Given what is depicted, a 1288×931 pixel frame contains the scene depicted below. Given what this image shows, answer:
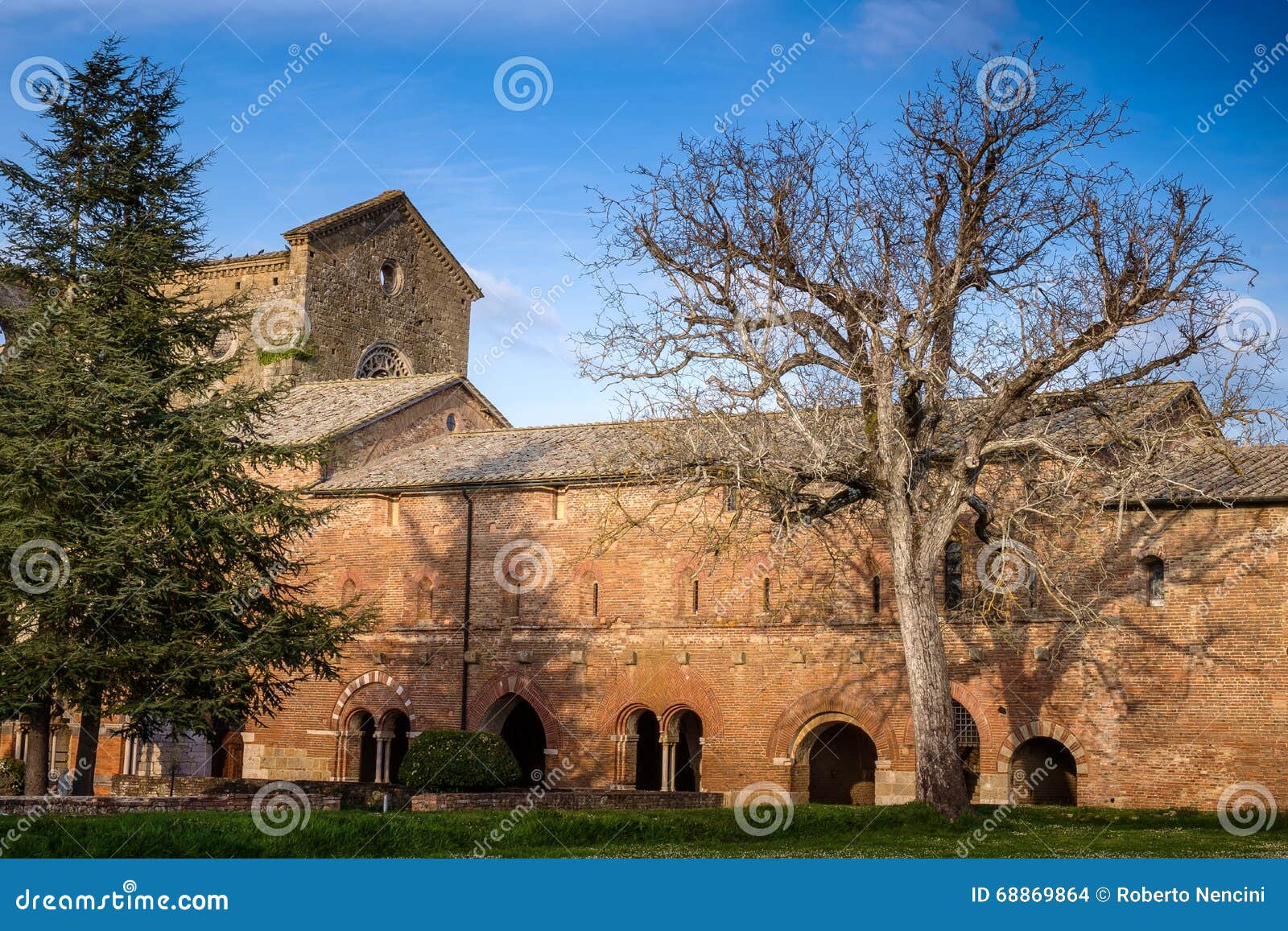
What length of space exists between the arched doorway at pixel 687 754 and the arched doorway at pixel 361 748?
271 inches

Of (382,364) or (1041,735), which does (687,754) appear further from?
(382,364)

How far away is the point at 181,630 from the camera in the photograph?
22750mm

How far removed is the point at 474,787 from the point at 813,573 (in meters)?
8.00

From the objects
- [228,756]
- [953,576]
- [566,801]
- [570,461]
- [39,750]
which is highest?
[570,461]

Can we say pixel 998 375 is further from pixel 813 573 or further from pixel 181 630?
pixel 181 630

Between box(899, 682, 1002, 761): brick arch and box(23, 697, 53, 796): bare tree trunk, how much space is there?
15065mm

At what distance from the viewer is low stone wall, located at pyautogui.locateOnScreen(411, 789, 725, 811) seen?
71.9ft

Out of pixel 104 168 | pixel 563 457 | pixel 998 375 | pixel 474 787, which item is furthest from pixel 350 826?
pixel 563 457

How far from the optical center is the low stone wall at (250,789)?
2417 centimetres

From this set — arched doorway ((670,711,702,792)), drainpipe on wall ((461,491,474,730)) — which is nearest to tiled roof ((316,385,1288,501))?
drainpipe on wall ((461,491,474,730))

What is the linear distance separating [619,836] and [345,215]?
29086mm

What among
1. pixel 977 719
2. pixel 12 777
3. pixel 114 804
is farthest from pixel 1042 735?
pixel 12 777

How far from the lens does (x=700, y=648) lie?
29031mm

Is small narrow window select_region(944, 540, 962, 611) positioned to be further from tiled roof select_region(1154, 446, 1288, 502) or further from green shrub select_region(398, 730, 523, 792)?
green shrub select_region(398, 730, 523, 792)
